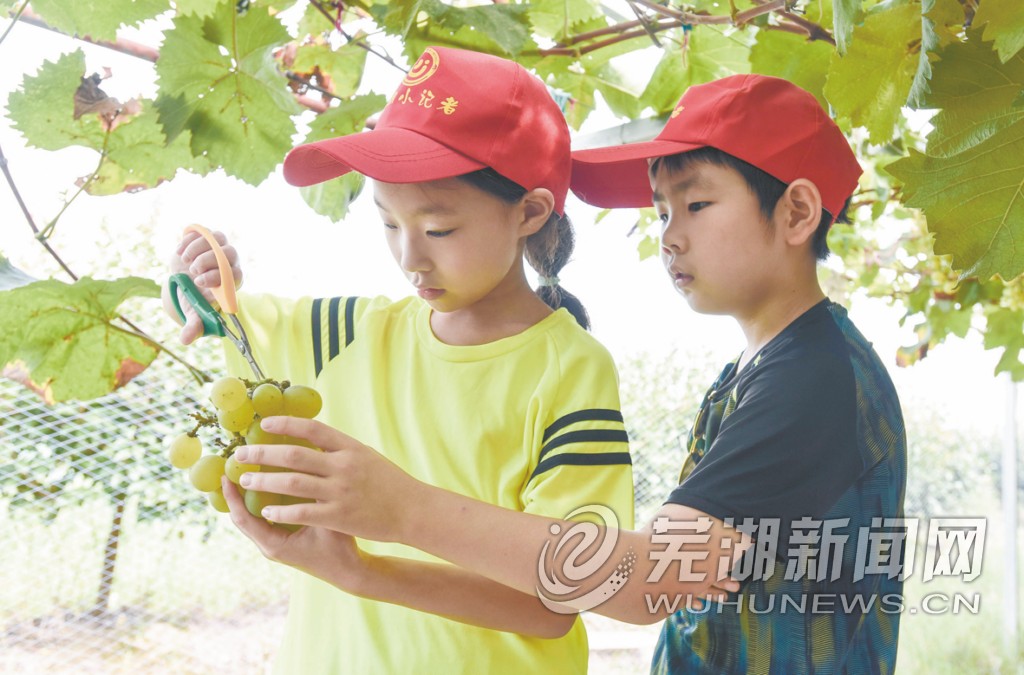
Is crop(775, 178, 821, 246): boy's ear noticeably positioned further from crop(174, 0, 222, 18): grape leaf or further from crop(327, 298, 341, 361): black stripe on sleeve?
crop(174, 0, 222, 18): grape leaf

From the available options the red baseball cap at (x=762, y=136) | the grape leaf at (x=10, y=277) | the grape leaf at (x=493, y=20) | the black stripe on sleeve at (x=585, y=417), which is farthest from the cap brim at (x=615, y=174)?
the grape leaf at (x=10, y=277)

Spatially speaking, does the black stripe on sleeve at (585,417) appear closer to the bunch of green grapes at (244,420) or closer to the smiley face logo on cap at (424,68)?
the bunch of green grapes at (244,420)

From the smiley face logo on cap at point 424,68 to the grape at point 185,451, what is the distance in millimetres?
341

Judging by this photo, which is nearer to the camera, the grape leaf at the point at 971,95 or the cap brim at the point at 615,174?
the grape leaf at the point at 971,95

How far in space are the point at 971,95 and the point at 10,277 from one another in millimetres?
745

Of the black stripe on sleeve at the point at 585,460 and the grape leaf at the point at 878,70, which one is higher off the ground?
the grape leaf at the point at 878,70

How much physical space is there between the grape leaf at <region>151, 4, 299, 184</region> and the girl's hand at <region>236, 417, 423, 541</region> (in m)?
0.36

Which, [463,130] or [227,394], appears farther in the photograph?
[463,130]

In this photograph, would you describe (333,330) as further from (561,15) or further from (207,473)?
(561,15)

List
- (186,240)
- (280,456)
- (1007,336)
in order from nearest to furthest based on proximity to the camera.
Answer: (280,456) → (186,240) → (1007,336)

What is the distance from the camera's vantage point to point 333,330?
844 millimetres


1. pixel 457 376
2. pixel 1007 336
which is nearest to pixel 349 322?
pixel 457 376

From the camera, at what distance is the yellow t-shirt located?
70cm

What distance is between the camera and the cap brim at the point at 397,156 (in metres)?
0.71
